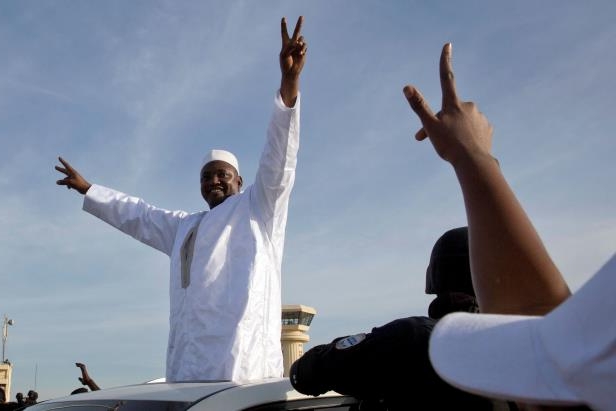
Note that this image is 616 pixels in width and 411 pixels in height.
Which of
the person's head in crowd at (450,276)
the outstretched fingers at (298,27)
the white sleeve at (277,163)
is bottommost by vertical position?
the person's head in crowd at (450,276)

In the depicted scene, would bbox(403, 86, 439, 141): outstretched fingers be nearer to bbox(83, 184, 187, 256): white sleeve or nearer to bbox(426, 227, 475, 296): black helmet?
bbox(426, 227, 475, 296): black helmet

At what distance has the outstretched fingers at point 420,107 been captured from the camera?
108 centimetres

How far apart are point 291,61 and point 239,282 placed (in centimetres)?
117

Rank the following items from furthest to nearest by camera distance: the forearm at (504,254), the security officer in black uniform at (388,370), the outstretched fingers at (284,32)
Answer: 1. the outstretched fingers at (284,32)
2. the security officer in black uniform at (388,370)
3. the forearm at (504,254)

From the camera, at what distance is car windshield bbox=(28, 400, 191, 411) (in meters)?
2.07

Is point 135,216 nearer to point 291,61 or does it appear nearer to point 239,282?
point 239,282

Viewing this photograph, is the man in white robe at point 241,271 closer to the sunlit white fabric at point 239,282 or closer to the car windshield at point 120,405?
the sunlit white fabric at point 239,282

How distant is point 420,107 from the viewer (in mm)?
1109

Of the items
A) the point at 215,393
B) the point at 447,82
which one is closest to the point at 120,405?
the point at 215,393

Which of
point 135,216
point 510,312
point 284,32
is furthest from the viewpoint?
point 135,216

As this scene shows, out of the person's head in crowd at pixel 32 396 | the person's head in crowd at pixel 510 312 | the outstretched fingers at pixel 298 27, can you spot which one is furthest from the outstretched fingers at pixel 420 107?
the person's head in crowd at pixel 32 396

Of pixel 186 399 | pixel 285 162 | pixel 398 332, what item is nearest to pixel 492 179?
pixel 398 332

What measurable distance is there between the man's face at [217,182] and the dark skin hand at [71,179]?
98 cm

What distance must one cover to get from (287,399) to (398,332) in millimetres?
669
